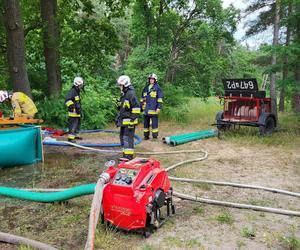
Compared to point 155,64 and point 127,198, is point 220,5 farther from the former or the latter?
point 127,198

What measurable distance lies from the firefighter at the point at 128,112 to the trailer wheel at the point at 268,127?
4367 mm

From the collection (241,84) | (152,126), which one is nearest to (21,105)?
(152,126)

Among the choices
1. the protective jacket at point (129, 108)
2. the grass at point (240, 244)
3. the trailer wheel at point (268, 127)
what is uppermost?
the protective jacket at point (129, 108)

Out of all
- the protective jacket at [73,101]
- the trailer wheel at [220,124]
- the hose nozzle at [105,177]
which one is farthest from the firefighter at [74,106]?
the hose nozzle at [105,177]

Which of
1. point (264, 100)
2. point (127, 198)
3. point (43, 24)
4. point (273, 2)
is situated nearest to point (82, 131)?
point (43, 24)

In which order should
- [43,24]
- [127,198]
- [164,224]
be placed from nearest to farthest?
[127,198]
[164,224]
[43,24]

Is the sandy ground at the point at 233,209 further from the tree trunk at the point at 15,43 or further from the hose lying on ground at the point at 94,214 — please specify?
the tree trunk at the point at 15,43

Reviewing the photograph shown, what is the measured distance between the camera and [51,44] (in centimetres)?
1251

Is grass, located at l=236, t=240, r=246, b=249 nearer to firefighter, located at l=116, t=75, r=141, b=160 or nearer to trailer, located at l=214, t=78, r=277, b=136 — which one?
firefighter, located at l=116, t=75, r=141, b=160

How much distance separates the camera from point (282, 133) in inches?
416

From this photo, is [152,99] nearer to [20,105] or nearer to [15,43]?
[20,105]

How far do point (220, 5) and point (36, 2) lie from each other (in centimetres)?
742

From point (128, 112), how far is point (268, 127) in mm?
5113

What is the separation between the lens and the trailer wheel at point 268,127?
32.4 ft
